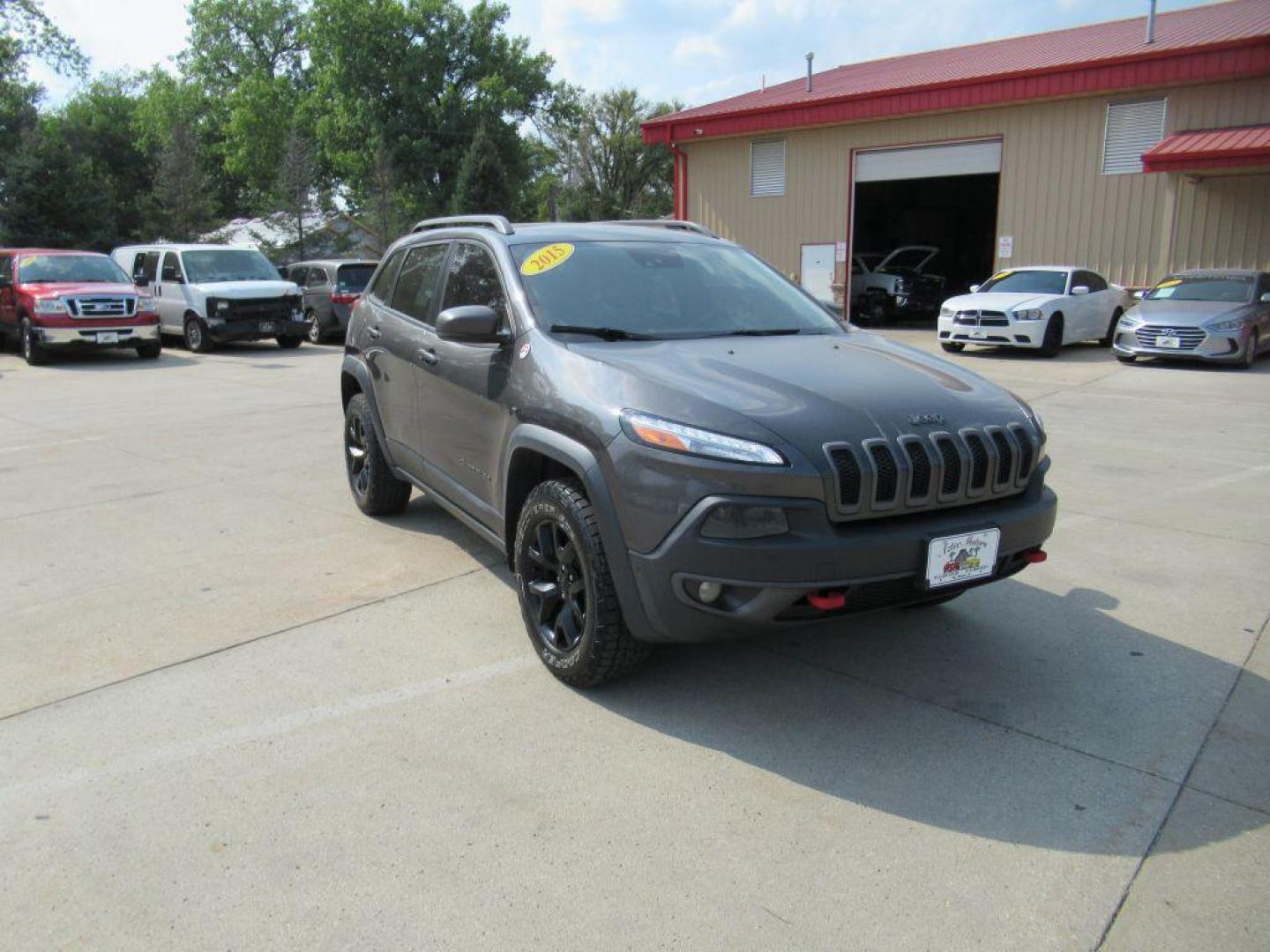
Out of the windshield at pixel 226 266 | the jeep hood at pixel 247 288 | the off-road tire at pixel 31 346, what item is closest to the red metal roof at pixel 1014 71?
the windshield at pixel 226 266

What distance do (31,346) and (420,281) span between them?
1314 cm

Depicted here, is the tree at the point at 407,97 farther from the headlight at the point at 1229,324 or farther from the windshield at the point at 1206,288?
the headlight at the point at 1229,324

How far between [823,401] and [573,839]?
1608mm

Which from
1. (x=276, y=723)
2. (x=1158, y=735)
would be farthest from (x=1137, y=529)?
(x=276, y=723)

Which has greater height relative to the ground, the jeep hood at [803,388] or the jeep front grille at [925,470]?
the jeep hood at [803,388]

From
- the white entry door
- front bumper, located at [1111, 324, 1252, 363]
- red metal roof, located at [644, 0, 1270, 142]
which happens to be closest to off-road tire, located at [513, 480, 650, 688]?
front bumper, located at [1111, 324, 1252, 363]

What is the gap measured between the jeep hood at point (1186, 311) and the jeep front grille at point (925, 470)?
12.7 m

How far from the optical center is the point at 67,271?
1595cm

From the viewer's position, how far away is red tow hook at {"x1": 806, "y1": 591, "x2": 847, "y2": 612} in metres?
3.01

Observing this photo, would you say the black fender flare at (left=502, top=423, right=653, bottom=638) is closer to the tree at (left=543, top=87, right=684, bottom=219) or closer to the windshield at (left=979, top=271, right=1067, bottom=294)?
the windshield at (left=979, top=271, right=1067, bottom=294)

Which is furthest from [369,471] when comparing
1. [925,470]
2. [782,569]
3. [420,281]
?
[925,470]

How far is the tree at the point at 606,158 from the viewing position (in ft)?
187

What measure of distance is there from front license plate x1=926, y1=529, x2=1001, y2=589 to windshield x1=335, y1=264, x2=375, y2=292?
56.2 ft

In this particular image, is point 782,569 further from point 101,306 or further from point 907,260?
point 907,260
